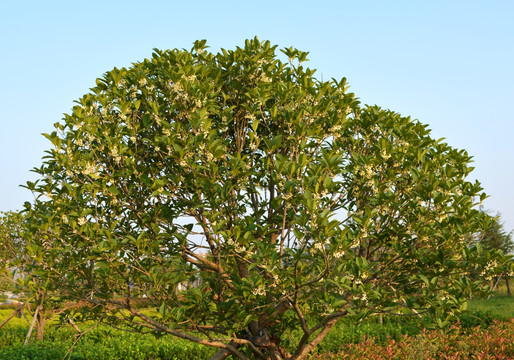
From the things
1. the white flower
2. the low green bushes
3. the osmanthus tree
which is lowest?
the low green bushes

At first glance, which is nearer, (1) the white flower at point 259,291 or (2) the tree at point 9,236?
(1) the white flower at point 259,291

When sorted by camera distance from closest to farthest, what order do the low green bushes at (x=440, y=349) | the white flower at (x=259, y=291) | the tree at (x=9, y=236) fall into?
1. the white flower at (x=259, y=291)
2. the low green bushes at (x=440, y=349)
3. the tree at (x=9, y=236)

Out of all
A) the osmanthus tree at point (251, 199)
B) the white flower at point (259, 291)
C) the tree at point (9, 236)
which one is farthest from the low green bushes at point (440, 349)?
the tree at point (9, 236)

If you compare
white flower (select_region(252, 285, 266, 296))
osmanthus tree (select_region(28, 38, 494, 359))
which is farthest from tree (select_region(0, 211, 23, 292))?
white flower (select_region(252, 285, 266, 296))

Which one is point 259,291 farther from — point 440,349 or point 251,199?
point 440,349

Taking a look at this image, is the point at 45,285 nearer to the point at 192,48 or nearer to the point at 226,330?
the point at 226,330

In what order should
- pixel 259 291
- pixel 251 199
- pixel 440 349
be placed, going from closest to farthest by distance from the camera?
1. pixel 259 291
2. pixel 251 199
3. pixel 440 349

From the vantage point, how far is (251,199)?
619 cm

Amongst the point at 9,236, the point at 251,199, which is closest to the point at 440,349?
the point at 251,199

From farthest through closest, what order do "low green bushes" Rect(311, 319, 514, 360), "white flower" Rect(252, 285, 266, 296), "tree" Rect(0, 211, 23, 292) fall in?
"tree" Rect(0, 211, 23, 292) → "low green bushes" Rect(311, 319, 514, 360) → "white flower" Rect(252, 285, 266, 296)

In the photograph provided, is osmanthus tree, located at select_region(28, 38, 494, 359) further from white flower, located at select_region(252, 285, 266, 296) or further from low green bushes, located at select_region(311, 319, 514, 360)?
low green bushes, located at select_region(311, 319, 514, 360)

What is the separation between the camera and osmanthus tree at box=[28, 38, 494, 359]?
4.75m

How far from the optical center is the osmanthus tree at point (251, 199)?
4.75 meters

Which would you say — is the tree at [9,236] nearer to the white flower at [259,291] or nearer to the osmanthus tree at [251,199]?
the osmanthus tree at [251,199]
